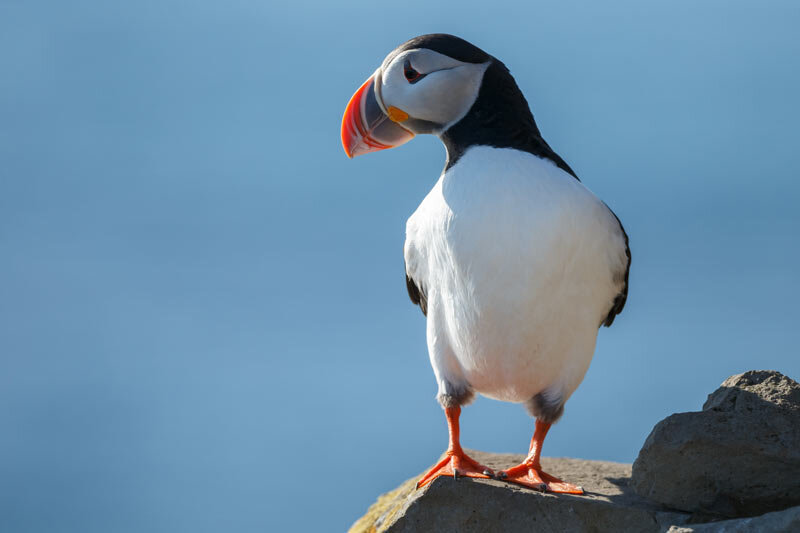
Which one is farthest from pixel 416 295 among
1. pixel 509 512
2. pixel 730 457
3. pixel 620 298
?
pixel 730 457

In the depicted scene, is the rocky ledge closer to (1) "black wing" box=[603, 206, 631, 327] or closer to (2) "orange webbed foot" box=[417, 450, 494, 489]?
(2) "orange webbed foot" box=[417, 450, 494, 489]

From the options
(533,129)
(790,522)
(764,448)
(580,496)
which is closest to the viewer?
(790,522)

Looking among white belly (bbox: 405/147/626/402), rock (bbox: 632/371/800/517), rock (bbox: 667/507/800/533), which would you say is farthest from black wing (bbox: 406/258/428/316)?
rock (bbox: 667/507/800/533)

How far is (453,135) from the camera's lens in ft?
15.9

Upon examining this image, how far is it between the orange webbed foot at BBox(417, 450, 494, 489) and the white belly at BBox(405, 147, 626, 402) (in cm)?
38

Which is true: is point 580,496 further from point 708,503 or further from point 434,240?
point 434,240

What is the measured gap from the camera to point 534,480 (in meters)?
4.67

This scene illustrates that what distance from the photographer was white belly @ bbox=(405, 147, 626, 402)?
4.46 meters

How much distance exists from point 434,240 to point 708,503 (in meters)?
1.83

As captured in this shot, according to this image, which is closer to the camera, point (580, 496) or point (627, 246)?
point (580, 496)

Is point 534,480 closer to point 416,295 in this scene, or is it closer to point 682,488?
point 682,488

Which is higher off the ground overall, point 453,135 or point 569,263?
point 453,135

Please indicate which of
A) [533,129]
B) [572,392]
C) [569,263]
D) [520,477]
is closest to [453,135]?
[533,129]

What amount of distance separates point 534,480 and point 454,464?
413mm
